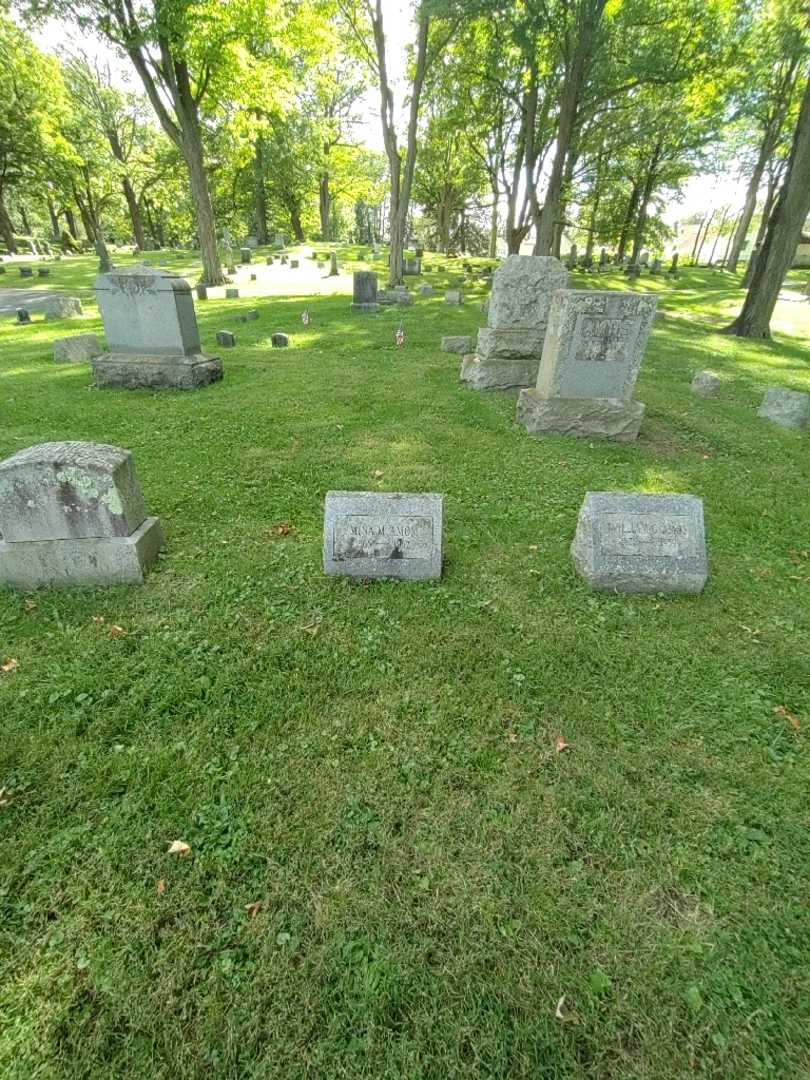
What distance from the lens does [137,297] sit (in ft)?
25.8

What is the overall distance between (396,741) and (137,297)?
836 cm

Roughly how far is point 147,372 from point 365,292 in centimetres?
913

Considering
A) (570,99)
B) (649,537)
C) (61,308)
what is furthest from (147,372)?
(570,99)

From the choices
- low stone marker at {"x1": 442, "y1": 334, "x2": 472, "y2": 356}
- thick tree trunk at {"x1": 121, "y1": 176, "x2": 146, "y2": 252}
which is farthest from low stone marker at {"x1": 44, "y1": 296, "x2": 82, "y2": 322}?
thick tree trunk at {"x1": 121, "y1": 176, "x2": 146, "y2": 252}

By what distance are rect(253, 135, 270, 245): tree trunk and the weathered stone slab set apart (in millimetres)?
37380

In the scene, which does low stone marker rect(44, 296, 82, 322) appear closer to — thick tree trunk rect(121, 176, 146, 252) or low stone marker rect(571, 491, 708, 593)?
low stone marker rect(571, 491, 708, 593)

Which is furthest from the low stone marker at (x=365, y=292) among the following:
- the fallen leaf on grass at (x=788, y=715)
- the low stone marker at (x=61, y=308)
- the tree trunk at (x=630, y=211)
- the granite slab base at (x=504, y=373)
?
the tree trunk at (x=630, y=211)

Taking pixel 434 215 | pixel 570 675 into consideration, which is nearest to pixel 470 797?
pixel 570 675

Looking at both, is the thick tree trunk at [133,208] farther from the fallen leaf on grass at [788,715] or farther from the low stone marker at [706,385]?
the fallen leaf on grass at [788,715]

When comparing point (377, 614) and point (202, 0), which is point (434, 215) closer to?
point (202, 0)

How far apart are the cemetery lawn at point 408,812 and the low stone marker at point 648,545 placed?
0.15 meters

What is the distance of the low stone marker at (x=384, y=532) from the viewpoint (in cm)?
365

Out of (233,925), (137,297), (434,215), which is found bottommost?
(233,925)

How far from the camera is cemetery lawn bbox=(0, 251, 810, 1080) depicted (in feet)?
5.45
